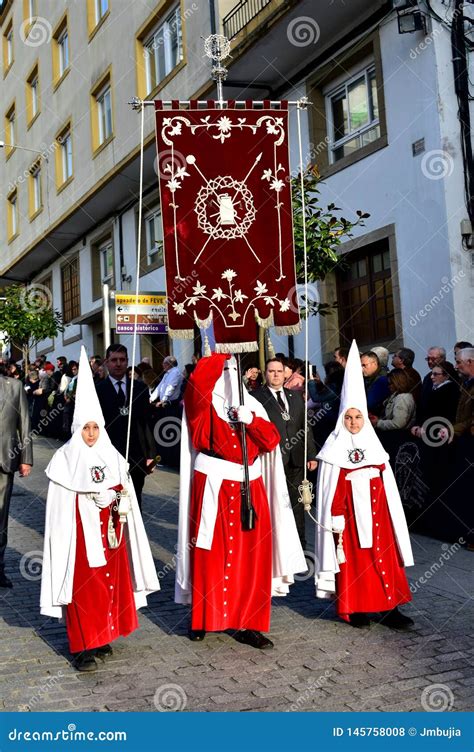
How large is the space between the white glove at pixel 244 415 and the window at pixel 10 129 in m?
28.3

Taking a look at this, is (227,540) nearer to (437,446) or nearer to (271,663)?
(271,663)

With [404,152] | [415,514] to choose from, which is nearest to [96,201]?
[404,152]

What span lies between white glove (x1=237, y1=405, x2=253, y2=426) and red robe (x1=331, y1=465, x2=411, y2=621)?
898mm

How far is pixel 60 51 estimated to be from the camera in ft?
85.3

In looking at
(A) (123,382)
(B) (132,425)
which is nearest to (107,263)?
(A) (123,382)

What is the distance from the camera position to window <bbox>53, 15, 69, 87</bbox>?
25.2 m

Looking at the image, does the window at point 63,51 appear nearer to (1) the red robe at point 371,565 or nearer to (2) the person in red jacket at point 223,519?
(2) the person in red jacket at point 223,519

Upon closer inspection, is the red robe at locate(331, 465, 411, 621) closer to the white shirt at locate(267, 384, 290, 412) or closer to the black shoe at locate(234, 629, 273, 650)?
the black shoe at locate(234, 629, 273, 650)

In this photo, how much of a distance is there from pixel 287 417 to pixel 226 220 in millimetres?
1941

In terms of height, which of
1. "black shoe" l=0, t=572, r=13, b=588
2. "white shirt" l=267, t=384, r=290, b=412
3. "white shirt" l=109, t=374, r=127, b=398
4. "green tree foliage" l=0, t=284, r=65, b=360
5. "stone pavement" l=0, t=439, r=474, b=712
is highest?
"green tree foliage" l=0, t=284, r=65, b=360

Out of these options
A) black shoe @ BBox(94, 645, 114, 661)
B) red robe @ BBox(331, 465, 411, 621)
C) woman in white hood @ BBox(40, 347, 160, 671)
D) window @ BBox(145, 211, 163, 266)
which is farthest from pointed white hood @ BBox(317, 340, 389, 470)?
window @ BBox(145, 211, 163, 266)

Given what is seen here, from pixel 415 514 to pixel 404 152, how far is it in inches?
239

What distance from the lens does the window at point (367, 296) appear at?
42.2ft

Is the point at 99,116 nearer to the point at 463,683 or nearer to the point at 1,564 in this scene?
the point at 1,564
